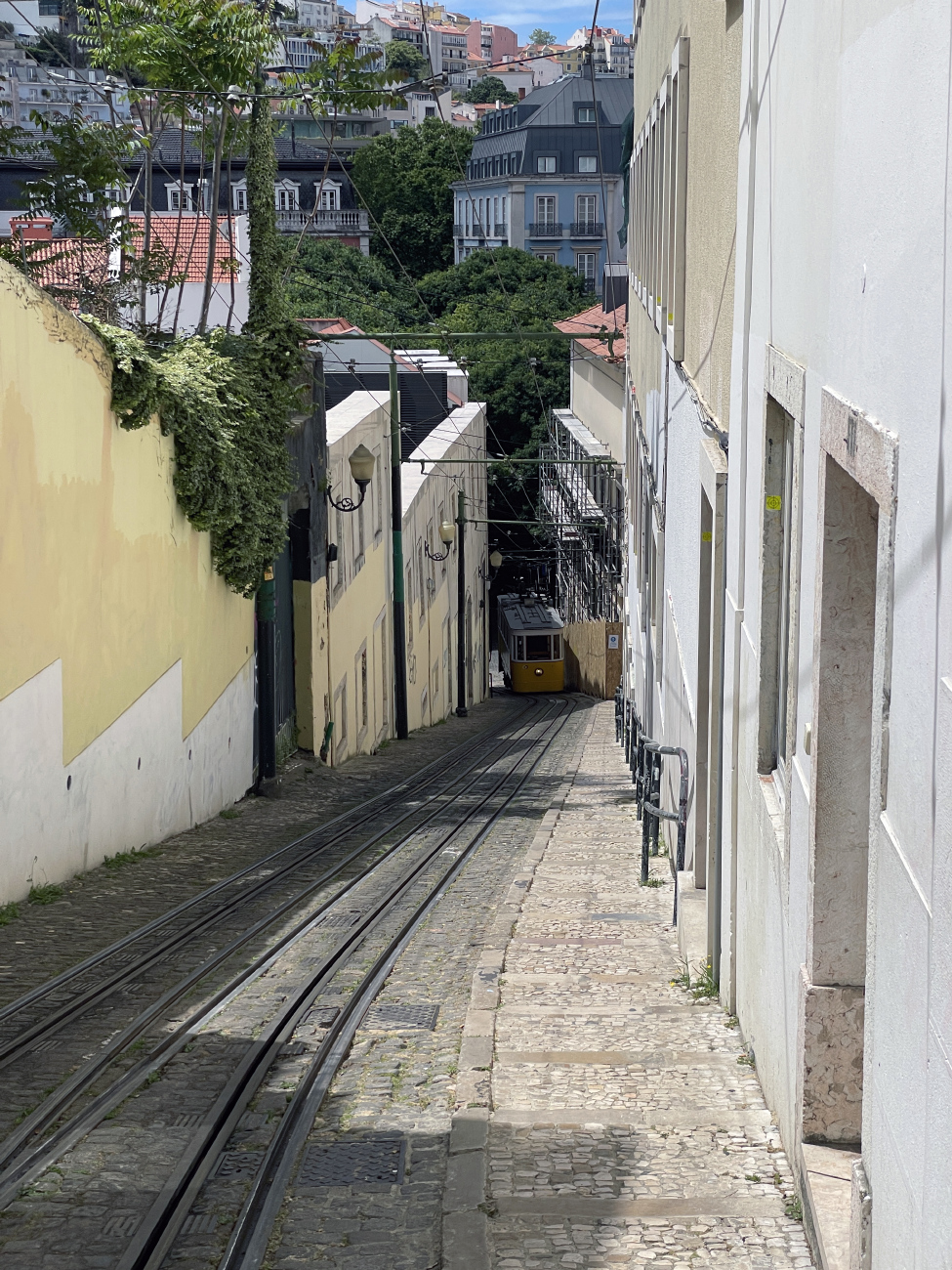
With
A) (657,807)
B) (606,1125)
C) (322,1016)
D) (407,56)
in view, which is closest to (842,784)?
(606,1125)

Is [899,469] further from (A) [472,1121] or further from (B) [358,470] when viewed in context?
(B) [358,470]

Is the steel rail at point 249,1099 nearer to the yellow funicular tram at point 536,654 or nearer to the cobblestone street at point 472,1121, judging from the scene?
the cobblestone street at point 472,1121

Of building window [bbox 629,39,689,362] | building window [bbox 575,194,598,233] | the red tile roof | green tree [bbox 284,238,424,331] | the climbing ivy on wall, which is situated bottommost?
the climbing ivy on wall

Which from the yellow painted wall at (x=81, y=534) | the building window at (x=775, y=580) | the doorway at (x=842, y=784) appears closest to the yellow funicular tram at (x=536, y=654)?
the yellow painted wall at (x=81, y=534)

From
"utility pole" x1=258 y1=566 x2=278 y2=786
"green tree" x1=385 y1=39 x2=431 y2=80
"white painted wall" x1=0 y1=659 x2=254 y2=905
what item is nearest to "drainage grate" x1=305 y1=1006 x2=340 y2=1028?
"white painted wall" x1=0 y1=659 x2=254 y2=905

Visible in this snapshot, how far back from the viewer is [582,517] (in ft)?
142

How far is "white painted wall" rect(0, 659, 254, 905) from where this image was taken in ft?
28.8

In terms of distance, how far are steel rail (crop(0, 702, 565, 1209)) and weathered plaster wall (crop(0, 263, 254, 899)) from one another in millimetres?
1867

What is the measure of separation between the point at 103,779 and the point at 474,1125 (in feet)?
21.3

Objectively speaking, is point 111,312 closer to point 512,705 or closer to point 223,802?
point 223,802

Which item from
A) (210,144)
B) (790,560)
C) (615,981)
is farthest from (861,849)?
(210,144)

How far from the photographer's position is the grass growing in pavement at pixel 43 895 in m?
9.00

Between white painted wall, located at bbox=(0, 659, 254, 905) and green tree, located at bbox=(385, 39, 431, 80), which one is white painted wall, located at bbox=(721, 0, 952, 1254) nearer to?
white painted wall, located at bbox=(0, 659, 254, 905)

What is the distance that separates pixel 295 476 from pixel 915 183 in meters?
14.1
